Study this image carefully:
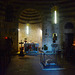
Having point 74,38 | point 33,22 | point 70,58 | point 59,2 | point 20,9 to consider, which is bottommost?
point 70,58

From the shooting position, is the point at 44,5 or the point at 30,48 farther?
the point at 44,5

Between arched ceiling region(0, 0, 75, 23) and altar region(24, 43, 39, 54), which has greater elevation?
arched ceiling region(0, 0, 75, 23)

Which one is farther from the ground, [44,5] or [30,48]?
[44,5]

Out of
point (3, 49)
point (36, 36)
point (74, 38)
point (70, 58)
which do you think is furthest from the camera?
point (36, 36)

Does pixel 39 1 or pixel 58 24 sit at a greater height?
A: pixel 39 1

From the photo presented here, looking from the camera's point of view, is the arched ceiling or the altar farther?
the arched ceiling

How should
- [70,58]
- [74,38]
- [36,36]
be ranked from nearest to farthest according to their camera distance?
1. [70,58]
2. [74,38]
3. [36,36]

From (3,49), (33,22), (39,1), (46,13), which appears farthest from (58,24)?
(3,49)

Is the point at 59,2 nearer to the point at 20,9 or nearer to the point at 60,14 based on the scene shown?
the point at 60,14

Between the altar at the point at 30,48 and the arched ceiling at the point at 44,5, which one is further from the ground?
the arched ceiling at the point at 44,5

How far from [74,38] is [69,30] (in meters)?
1.24

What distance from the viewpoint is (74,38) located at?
→ 14.7 meters

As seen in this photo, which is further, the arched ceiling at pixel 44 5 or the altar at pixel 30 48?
the arched ceiling at pixel 44 5

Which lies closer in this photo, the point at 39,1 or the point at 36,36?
the point at 39,1
